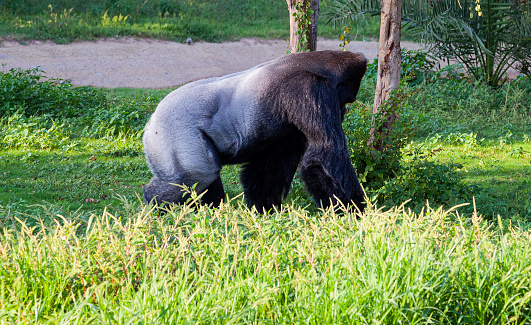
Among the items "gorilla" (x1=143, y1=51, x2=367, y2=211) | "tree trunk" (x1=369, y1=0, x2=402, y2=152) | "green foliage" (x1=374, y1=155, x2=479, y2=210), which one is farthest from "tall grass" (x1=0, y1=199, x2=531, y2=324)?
"tree trunk" (x1=369, y1=0, x2=402, y2=152)

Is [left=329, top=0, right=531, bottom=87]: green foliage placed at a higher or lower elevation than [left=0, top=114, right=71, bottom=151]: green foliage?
higher

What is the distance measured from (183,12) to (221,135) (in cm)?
1211

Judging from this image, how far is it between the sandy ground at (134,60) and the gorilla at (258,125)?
696 centimetres

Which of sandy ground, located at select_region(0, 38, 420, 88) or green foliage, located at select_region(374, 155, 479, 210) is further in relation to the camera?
sandy ground, located at select_region(0, 38, 420, 88)

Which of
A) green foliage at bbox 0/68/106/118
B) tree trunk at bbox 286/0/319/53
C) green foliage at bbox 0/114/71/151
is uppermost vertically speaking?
tree trunk at bbox 286/0/319/53

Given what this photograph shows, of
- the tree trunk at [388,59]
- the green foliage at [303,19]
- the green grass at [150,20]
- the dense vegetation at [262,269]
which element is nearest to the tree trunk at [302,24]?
the green foliage at [303,19]

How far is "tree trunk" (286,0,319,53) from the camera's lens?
200 inches

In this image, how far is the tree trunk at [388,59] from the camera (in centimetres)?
456

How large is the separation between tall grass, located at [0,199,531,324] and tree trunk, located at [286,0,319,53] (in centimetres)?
291

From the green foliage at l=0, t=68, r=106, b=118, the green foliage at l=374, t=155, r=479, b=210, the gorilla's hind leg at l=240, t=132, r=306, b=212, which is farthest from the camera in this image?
the green foliage at l=0, t=68, r=106, b=118

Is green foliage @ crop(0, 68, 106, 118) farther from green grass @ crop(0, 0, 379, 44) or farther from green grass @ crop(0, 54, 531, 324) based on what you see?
green grass @ crop(0, 54, 531, 324)

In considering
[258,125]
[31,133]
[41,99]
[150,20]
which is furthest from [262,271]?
[150,20]

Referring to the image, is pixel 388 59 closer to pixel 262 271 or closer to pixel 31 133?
pixel 262 271

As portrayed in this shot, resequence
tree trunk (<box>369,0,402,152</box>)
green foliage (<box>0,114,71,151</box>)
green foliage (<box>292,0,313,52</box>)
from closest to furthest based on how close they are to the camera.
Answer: tree trunk (<box>369,0,402,152</box>)
green foliage (<box>292,0,313,52</box>)
green foliage (<box>0,114,71,151</box>)
